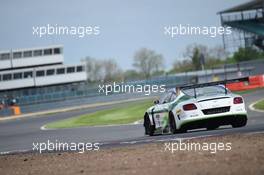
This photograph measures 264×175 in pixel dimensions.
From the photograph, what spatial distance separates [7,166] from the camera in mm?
13117

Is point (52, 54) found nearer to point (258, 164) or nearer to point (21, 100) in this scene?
point (21, 100)

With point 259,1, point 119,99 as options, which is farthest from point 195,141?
point 259,1

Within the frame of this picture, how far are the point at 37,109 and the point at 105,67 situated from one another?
128 feet

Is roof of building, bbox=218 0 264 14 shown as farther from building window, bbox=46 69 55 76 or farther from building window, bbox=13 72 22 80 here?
building window, bbox=13 72 22 80

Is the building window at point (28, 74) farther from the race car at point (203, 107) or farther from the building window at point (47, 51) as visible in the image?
the race car at point (203, 107)

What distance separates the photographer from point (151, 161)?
1116 cm

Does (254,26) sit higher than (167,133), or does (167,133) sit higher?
(254,26)

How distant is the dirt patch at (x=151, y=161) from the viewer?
31.9ft

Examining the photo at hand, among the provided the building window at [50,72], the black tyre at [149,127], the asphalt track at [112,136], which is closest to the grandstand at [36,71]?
the building window at [50,72]

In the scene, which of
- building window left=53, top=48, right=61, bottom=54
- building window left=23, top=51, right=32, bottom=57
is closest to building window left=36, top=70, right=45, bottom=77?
building window left=23, top=51, right=32, bottom=57

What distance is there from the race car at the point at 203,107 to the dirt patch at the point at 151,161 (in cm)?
140

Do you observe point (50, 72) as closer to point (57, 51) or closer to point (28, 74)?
point (28, 74)

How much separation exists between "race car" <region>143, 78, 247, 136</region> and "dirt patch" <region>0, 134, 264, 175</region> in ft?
4.59

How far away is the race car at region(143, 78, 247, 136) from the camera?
15647mm
